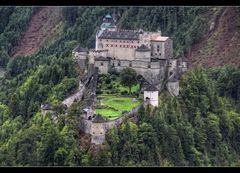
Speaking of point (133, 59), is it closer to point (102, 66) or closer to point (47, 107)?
point (102, 66)

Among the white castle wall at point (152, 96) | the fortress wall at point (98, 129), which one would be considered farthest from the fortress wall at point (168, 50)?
the fortress wall at point (98, 129)

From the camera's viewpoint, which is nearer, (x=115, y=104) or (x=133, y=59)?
(x=115, y=104)

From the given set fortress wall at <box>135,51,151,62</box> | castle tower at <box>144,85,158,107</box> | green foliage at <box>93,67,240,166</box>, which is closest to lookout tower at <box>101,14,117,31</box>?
fortress wall at <box>135,51,151,62</box>

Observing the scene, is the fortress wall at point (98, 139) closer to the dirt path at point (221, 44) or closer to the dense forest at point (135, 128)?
the dense forest at point (135, 128)

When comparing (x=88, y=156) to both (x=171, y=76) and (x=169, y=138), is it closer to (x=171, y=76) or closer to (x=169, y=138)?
(x=169, y=138)

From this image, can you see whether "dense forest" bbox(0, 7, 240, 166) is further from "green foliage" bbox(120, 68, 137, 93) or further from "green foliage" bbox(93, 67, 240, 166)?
"green foliage" bbox(120, 68, 137, 93)

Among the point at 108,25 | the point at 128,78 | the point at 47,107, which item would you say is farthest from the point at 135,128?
the point at 108,25

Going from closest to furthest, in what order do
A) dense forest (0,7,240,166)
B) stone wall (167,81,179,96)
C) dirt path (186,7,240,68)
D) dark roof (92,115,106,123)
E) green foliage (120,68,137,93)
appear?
1. dark roof (92,115,106,123)
2. dense forest (0,7,240,166)
3. green foliage (120,68,137,93)
4. stone wall (167,81,179,96)
5. dirt path (186,7,240,68)
